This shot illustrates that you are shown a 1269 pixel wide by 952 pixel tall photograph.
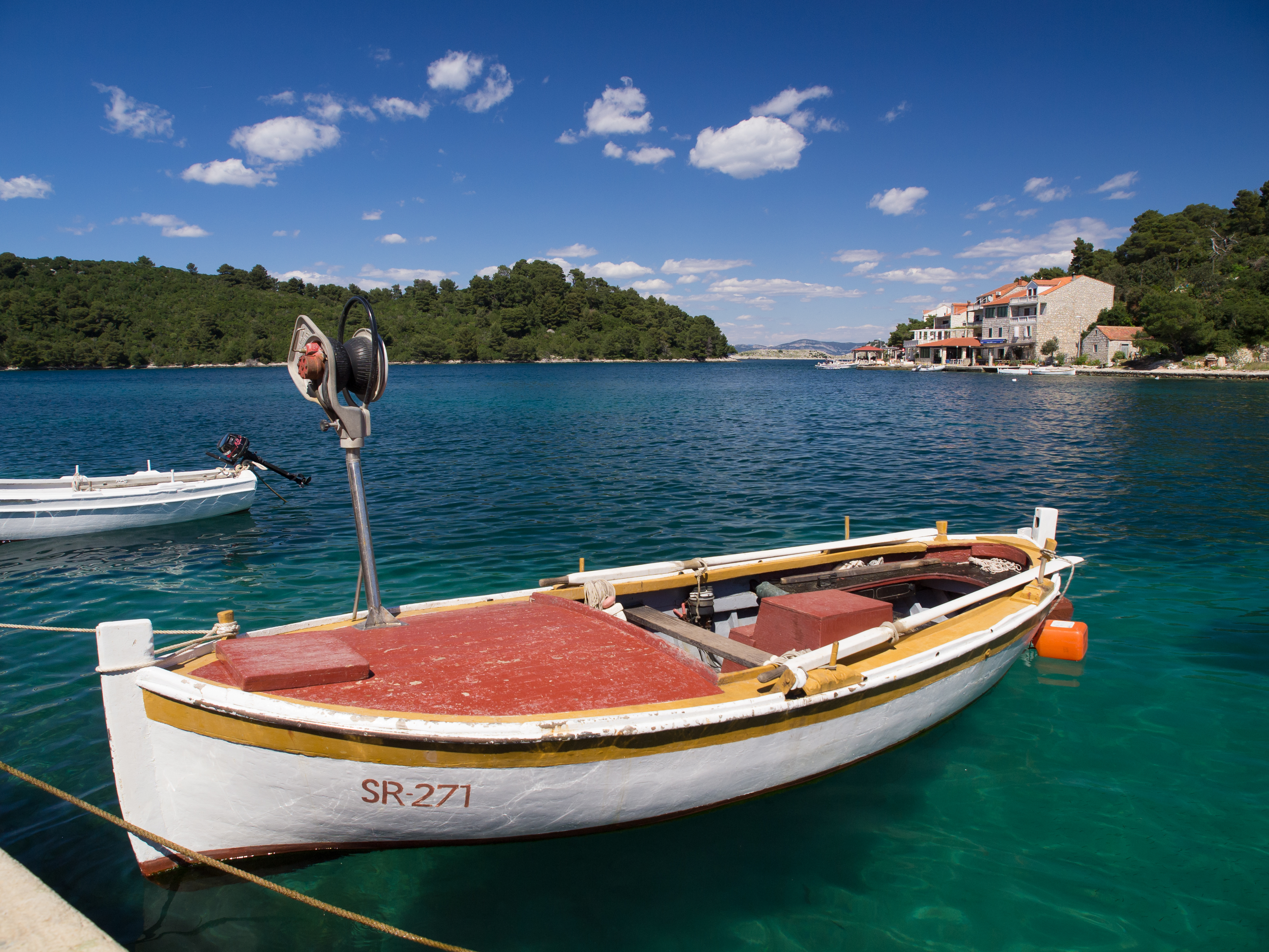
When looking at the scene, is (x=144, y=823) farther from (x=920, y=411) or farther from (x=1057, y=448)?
(x=920, y=411)

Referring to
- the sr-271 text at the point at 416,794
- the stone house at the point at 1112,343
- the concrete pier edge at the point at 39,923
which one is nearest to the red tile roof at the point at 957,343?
the stone house at the point at 1112,343

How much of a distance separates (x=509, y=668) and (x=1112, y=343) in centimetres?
9834

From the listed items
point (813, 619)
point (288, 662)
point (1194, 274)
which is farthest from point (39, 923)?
point (1194, 274)

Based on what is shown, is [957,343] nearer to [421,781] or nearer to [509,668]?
[509,668]

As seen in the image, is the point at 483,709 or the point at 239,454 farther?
the point at 239,454

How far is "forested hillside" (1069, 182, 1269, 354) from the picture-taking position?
6844 cm

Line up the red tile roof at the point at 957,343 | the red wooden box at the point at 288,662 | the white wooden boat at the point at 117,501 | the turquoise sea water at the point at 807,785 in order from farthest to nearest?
1. the red tile roof at the point at 957,343
2. the white wooden boat at the point at 117,501
3. the turquoise sea water at the point at 807,785
4. the red wooden box at the point at 288,662

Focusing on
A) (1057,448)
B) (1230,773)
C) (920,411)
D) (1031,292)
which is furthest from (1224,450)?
(1031,292)

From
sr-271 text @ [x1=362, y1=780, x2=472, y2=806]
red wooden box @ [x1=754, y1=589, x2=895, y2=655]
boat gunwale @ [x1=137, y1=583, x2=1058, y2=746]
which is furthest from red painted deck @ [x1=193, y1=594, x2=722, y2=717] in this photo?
red wooden box @ [x1=754, y1=589, x2=895, y2=655]

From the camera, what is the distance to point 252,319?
15412 centimetres

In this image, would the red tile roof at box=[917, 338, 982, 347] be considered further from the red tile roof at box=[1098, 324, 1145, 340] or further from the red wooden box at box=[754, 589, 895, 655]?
the red wooden box at box=[754, 589, 895, 655]

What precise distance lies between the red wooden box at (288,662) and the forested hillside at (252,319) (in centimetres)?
15558

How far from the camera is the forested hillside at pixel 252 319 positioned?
136625mm

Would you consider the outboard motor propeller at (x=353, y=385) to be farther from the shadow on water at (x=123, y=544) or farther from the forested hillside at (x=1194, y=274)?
the forested hillside at (x=1194, y=274)
